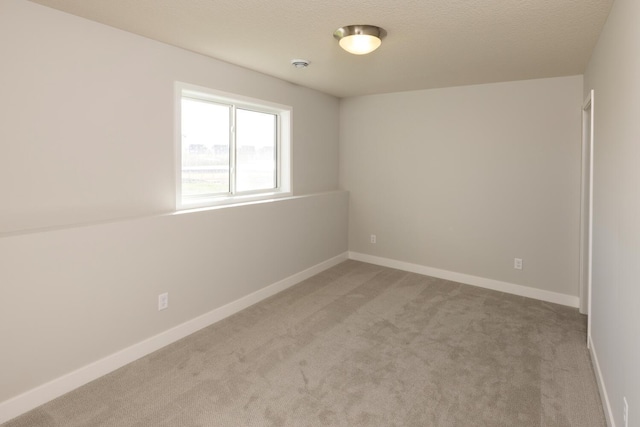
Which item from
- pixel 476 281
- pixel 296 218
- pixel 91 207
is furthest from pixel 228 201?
pixel 476 281

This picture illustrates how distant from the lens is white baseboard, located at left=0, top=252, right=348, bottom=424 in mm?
2223

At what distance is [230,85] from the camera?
364cm

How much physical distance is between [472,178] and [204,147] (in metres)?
2.95

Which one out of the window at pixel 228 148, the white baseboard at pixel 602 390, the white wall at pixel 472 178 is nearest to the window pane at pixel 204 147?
the window at pixel 228 148

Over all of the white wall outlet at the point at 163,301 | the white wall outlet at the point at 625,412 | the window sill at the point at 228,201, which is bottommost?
the white wall outlet at the point at 625,412

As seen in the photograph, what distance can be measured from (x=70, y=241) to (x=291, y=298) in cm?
220

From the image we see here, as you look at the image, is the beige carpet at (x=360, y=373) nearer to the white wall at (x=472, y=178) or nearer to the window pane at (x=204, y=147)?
the white wall at (x=472, y=178)

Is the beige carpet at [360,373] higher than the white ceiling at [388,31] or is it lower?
lower

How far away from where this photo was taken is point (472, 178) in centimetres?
452

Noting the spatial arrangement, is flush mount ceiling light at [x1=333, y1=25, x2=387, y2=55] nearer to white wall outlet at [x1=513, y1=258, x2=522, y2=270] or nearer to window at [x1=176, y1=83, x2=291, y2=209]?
window at [x1=176, y1=83, x2=291, y2=209]

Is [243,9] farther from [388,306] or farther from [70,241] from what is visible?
[388,306]

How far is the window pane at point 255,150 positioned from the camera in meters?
4.04

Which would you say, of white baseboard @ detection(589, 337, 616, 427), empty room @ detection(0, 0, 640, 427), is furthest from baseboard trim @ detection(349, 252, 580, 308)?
white baseboard @ detection(589, 337, 616, 427)

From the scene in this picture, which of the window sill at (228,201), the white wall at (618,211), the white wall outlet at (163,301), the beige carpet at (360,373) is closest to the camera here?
the white wall at (618,211)
